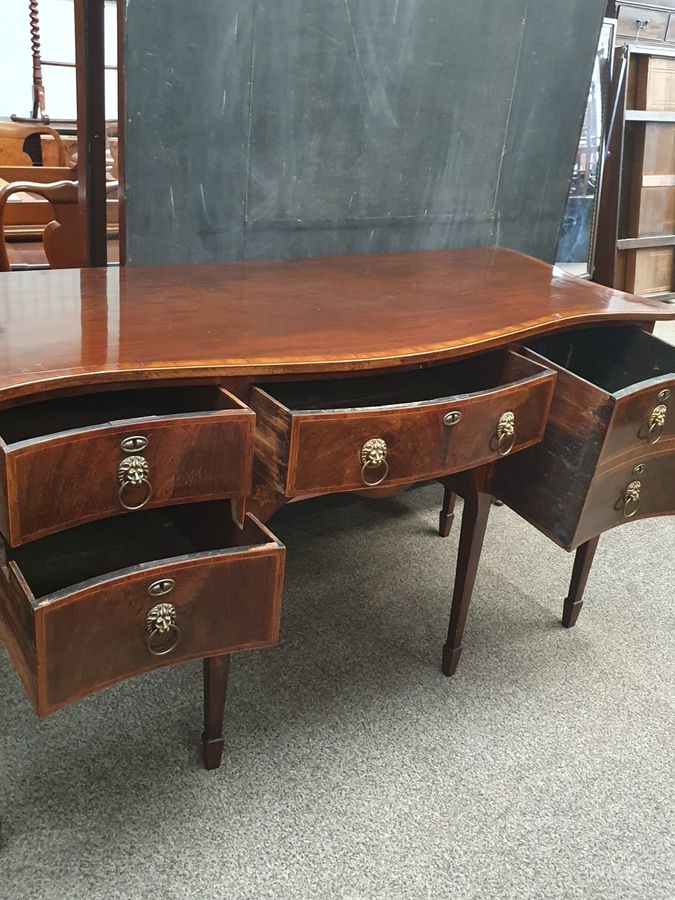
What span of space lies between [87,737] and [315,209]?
3.24 feet

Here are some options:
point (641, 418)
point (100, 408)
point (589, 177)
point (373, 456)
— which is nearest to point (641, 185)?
point (589, 177)

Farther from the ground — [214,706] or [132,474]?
[132,474]

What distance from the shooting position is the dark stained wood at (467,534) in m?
1.37

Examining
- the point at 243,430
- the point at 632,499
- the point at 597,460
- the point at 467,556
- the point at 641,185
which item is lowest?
the point at 467,556

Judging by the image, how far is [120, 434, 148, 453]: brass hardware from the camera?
0.88m

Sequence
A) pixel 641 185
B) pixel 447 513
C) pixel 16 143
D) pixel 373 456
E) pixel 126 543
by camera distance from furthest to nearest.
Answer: pixel 641 185
pixel 16 143
pixel 447 513
pixel 126 543
pixel 373 456

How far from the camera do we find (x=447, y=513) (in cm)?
186

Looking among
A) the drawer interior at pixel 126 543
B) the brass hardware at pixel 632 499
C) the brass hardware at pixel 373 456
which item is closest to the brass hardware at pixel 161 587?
the drawer interior at pixel 126 543

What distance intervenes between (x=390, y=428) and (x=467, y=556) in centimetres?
42

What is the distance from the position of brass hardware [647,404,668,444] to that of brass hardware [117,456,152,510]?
31.1 inches

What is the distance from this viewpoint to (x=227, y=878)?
105cm

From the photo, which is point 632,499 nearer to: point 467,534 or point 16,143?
point 467,534

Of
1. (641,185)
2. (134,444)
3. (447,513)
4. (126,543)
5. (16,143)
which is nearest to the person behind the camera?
(134,444)

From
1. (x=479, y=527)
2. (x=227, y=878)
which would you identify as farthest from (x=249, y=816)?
(x=479, y=527)
